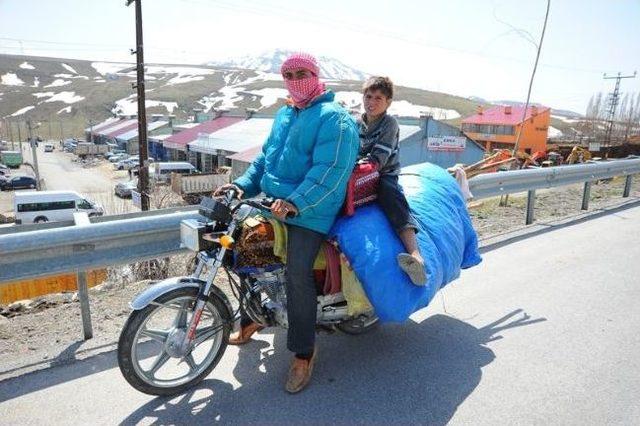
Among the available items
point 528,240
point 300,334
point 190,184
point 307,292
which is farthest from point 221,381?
point 190,184

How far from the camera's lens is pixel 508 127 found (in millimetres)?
59344

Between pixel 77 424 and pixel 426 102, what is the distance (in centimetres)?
13650

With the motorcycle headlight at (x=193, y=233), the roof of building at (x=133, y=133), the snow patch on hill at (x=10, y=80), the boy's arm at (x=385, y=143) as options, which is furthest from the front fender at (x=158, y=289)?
the snow patch on hill at (x=10, y=80)

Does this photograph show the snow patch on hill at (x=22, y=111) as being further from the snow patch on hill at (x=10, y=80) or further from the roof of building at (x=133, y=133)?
the roof of building at (x=133, y=133)

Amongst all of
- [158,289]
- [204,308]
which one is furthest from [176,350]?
[158,289]

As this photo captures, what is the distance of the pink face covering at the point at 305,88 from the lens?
307 cm

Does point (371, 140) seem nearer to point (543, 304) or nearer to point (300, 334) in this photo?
point (300, 334)

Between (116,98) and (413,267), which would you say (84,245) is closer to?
(413,267)

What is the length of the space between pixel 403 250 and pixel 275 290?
3.14ft

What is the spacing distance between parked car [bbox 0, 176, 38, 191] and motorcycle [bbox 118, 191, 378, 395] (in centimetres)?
4448

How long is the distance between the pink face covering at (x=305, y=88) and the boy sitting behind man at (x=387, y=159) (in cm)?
65

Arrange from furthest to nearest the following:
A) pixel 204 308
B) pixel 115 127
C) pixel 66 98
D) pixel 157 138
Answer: pixel 66 98 < pixel 115 127 < pixel 157 138 < pixel 204 308

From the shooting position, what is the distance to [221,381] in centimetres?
317

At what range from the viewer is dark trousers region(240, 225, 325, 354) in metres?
3.01
